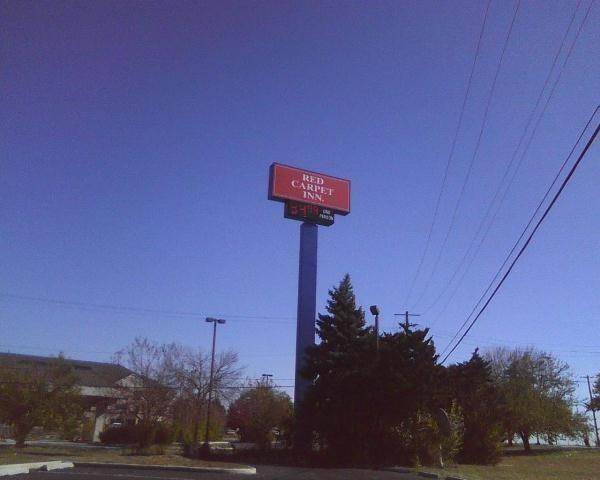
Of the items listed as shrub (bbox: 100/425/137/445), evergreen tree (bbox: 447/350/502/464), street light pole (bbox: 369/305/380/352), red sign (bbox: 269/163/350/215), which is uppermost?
red sign (bbox: 269/163/350/215)

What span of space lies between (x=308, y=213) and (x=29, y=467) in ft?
91.6

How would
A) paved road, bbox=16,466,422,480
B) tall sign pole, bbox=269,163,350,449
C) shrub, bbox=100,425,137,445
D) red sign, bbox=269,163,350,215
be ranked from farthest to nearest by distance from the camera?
1. shrub, bbox=100,425,137,445
2. red sign, bbox=269,163,350,215
3. tall sign pole, bbox=269,163,350,449
4. paved road, bbox=16,466,422,480

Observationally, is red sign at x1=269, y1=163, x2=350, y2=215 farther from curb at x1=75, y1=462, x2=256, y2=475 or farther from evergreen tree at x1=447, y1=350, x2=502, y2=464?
curb at x1=75, y1=462, x2=256, y2=475

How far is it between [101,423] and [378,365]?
3781 centimetres

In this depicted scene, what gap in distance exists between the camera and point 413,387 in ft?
96.6

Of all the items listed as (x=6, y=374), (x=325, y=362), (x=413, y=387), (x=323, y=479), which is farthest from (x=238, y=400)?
(x=323, y=479)

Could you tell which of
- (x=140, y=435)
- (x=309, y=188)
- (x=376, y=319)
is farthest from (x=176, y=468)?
(x=309, y=188)

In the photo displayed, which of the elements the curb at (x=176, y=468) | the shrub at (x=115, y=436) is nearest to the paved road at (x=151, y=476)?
the curb at (x=176, y=468)

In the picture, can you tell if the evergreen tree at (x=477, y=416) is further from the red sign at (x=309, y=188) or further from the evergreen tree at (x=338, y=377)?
the red sign at (x=309, y=188)

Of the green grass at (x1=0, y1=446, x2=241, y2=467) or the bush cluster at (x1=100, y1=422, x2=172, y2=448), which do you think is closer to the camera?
the green grass at (x1=0, y1=446, x2=241, y2=467)

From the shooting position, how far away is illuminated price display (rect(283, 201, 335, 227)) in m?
44.0

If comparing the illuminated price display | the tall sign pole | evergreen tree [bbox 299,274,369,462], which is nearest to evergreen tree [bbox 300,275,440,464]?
evergreen tree [bbox 299,274,369,462]

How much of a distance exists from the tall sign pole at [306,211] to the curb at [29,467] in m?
18.4

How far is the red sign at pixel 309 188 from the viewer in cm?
4391
